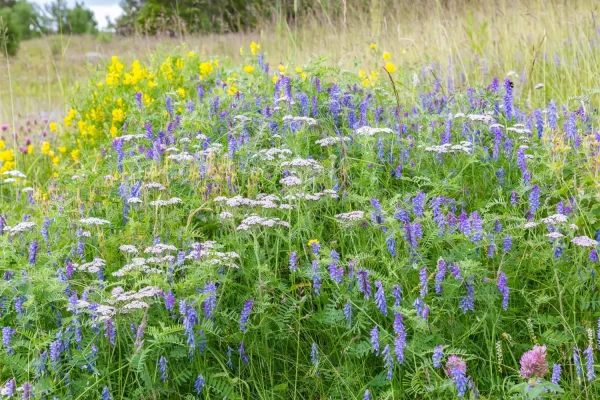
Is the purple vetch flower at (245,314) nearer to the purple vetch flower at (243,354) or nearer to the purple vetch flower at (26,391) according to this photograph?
the purple vetch flower at (243,354)

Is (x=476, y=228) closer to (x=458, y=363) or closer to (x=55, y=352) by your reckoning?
(x=458, y=363)

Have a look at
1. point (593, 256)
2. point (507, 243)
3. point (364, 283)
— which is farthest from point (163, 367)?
point (593, 256)

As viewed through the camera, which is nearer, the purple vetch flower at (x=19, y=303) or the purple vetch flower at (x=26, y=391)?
the purple vetch flower at (x=26, y=391)

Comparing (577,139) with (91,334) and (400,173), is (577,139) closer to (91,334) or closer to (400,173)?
(400,173)

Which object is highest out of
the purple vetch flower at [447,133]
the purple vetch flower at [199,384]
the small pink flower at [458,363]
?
the purple vetch flower at [447,133]

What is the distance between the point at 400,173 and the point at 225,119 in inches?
48.1

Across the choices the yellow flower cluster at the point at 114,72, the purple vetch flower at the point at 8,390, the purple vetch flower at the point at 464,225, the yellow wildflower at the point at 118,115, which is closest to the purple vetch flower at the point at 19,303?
the purple vetch flower at the point at 8,390

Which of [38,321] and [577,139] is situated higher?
[577,139]

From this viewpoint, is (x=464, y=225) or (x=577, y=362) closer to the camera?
(x=577, y=362)

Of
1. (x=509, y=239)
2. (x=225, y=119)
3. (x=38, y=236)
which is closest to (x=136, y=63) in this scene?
(x=225, y=119)

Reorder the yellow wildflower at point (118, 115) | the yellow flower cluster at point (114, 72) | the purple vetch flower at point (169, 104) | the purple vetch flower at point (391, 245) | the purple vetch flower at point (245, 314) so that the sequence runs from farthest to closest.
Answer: the yellow flower cluster at point (114, 72) → the yellow wildflower at point (118, 115) → the purple vetch flower at point (169, 104) → the purple vetch flower at point (391, 245) → the purple vetch flower at point (245, 314)

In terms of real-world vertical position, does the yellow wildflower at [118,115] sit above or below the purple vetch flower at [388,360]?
above

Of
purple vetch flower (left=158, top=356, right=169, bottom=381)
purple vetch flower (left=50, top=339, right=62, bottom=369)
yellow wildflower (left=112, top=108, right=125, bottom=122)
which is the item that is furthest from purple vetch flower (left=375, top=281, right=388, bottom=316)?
yellow wildflower (left=112, top=108, right=125, bottom=122)

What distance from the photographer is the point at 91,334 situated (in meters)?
2.51
